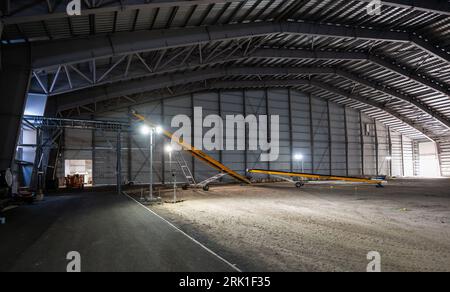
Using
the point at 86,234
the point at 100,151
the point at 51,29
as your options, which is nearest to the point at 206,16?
the point at 51,29

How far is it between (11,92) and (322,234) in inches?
541

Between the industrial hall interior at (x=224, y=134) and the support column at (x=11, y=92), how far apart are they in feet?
0.20

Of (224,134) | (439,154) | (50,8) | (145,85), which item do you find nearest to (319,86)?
(224,134)

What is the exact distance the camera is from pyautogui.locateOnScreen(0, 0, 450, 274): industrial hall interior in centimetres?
641

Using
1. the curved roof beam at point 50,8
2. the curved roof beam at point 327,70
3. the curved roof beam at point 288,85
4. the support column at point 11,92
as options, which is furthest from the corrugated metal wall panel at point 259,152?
the curved roof beam at point 50,8

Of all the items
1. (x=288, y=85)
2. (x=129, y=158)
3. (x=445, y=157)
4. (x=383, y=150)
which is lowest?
(x=445, y=157)

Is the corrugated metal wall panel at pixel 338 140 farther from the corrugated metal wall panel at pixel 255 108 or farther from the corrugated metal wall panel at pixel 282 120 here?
the corrugated metal wall panel at pixel 255 108

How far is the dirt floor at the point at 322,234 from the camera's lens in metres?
5.32

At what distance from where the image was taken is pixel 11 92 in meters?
12.1

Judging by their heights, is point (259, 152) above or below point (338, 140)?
below

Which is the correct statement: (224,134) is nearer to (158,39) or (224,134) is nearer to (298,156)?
(298,156)

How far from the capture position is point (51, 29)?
1241cm
